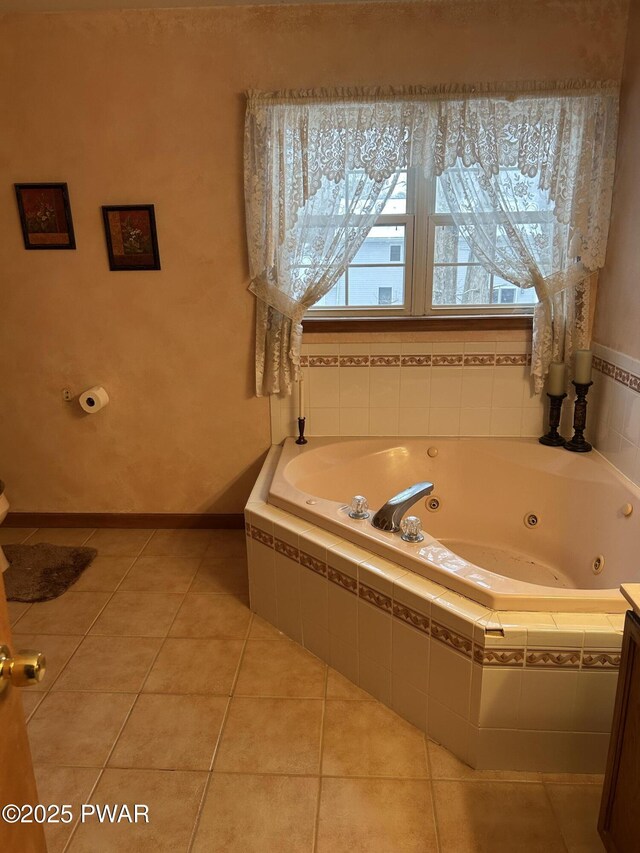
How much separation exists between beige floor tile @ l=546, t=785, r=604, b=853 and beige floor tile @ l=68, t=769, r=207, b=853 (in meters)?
0.95

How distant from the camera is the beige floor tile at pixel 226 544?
118 inches

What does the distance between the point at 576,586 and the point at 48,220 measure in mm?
2781

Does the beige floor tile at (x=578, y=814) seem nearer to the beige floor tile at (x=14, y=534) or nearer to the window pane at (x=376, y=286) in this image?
the window pane at (x=376, y=286)

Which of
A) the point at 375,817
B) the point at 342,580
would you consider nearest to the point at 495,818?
the point at 375,817

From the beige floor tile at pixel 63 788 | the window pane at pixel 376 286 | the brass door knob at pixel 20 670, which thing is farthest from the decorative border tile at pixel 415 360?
the brass door knob at pixel 20 670

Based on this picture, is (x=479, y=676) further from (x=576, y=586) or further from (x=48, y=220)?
(x=48, y=220)

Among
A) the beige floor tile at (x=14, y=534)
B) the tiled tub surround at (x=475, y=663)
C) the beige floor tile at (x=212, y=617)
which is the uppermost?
the tiled tub surround at (x=475, y=663)

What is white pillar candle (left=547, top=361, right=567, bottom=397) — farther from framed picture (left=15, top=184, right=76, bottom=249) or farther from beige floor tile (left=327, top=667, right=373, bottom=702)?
framed picture (left=15, top=184, right=76, bottom=249)

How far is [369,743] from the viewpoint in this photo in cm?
186

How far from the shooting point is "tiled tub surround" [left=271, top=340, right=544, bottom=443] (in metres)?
2.91

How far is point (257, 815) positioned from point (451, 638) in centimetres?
69

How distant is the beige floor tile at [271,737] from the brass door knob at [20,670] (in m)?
1.19

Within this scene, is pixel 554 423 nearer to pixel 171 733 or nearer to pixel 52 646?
pixel 171 733

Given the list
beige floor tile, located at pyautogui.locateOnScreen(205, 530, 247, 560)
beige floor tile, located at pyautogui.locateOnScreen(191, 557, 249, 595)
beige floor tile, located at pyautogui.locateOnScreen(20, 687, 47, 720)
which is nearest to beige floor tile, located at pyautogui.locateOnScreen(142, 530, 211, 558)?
beige floor tile, located at pyautogui.locateOnScreen(205, 530, 247, 560)
